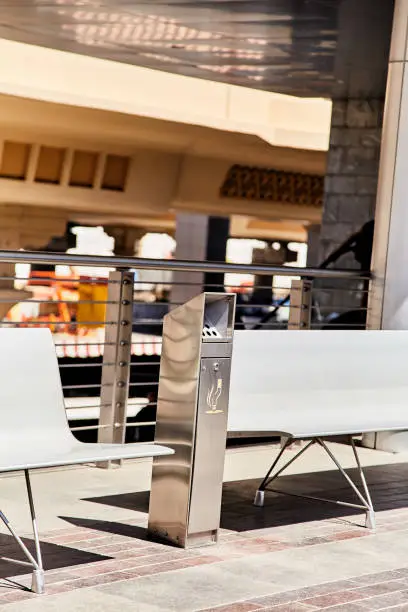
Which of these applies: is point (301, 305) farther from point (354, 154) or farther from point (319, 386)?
point (354, 154)

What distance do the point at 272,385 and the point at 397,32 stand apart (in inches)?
111

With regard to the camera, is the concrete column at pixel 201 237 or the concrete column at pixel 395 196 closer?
the concrete column at pixel 395 196

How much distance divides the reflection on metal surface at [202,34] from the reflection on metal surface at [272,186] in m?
1.82

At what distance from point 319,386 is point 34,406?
1.63 m

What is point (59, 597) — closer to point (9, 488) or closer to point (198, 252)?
point (9, 488)

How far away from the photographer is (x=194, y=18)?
10406 millimetres

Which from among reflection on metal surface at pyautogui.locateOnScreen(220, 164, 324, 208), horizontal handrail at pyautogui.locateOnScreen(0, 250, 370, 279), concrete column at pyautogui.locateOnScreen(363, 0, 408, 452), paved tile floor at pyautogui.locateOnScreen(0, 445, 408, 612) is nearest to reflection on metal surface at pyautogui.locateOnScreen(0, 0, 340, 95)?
reflection on metal surface at pyautogui.locateOnScreen(220, 164, 324, 208)

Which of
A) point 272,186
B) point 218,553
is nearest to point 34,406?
point 218,553

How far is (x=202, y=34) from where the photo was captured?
36.7ft

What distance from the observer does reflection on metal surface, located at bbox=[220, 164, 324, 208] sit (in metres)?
15.7

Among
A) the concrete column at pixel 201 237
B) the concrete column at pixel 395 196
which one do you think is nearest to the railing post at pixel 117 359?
the concrete column at pixel 395 196

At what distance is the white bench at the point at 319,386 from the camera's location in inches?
205

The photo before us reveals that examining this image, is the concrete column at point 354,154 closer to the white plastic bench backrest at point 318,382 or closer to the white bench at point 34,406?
the white plastic bench backrest at point 318,382

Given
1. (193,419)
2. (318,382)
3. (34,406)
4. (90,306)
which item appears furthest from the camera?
(90,306)
